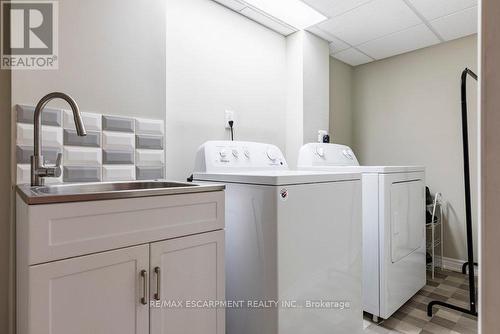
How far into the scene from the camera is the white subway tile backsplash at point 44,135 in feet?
4.26

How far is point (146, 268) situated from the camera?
3.47ft

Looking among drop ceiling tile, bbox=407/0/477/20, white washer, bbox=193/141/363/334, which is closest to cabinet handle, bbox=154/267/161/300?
white washer, bbox=193/141/363/334

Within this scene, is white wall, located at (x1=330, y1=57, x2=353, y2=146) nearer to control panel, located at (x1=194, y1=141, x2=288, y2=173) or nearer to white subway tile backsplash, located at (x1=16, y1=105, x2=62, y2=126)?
control panel, located at (x1=194, y1=141, x2=288, y2=173)

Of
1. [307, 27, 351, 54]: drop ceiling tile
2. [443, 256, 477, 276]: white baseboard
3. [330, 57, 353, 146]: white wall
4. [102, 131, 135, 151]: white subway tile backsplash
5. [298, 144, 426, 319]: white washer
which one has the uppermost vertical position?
[307, 27, 351, 54]: drop ceiling tile

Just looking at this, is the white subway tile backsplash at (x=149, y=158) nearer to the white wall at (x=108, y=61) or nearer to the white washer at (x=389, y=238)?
the white wall at (x=108, y=61)

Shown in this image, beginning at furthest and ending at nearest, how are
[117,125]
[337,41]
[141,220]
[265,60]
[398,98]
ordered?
[398,98] < [337,41] < [265,60] < [117,125] < [141,220]

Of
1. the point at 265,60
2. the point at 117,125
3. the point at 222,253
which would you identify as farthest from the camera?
the point at 265,60

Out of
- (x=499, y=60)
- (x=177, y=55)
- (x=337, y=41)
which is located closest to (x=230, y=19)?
(x=177, y=55)

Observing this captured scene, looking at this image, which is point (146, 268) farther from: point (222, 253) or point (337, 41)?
point (337, 41)

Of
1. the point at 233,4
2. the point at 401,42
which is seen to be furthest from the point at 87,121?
the point at 401,42

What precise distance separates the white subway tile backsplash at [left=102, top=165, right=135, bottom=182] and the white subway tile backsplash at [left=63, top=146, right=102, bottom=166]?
0.05 metres

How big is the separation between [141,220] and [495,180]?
39.3 inches

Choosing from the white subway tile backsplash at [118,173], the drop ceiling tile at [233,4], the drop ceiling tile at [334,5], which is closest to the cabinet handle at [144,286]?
the white subway tile backsplash at [118,173]

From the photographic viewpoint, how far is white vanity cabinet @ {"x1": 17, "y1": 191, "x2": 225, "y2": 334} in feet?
2.85
